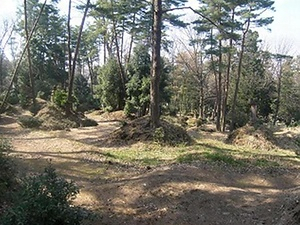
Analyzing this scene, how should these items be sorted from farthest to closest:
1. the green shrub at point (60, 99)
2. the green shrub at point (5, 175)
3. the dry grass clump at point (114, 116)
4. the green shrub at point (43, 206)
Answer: the dry grass clump at point (114, 116) → the green shrub at point (60, 99) → the green shrub at point (5, 175) → the green shrub at point (43, 206)

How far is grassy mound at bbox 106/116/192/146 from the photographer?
1202 cm

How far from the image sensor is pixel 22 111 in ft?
82.0

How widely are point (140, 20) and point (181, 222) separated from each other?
2146 centimetres

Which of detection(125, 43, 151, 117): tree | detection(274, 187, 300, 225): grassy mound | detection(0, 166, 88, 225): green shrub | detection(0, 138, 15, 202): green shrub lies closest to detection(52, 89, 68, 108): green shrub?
detection(125, 43, 151, 117): tree

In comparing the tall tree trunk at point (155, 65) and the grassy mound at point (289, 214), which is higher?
the tall tree trunk at point (155, 65)

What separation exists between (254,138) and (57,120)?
9903 mm

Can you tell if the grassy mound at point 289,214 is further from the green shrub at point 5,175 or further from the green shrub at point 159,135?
the green shrub at point 159,135

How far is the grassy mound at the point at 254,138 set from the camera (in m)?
13.5

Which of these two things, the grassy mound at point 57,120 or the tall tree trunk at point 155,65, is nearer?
the tall tree trunk at point 155,65

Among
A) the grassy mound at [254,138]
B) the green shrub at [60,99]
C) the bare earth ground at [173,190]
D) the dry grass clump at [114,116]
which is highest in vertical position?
the green shrub at [60,99]

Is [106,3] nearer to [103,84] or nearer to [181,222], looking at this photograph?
[103,84]

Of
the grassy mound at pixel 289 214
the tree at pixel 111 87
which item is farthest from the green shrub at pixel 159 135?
the tree at pixel 111 87

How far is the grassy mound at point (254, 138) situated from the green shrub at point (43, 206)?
10480mm

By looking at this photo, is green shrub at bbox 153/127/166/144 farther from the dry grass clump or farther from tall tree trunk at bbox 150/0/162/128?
the dry grass clump
